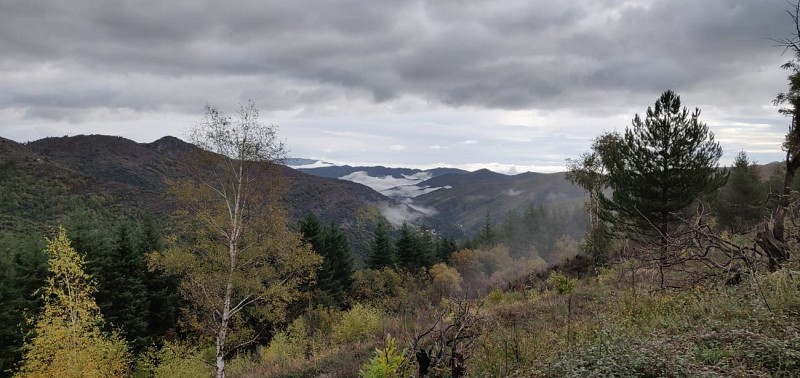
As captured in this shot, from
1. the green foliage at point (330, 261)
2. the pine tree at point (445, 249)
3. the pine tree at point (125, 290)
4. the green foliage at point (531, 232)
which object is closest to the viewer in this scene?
the pine tree at point (125, 290)

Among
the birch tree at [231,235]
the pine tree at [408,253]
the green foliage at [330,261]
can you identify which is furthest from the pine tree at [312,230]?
the birch tree at [231,235]

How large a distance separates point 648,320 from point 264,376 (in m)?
10.3

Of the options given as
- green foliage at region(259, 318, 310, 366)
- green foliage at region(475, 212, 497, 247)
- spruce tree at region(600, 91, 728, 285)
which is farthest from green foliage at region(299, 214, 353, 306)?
green foliage at region(475, 212, 497, 247)

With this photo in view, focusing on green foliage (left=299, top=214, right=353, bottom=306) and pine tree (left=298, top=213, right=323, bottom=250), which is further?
pine tree (left=298, top=213, right=323, bottom=250)

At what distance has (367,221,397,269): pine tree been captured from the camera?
52594 millimetres

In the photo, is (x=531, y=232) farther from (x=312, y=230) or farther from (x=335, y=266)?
(x=312, y=230)

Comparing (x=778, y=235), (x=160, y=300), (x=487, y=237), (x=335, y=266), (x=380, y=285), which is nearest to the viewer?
(x=778, y=235)

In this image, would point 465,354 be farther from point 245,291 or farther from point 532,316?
point 245,291

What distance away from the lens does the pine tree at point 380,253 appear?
52.6 m

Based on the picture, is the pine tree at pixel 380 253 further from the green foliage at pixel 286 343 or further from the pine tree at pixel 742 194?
the pine tree at pixel 742 194

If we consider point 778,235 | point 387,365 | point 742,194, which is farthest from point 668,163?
point 742,194

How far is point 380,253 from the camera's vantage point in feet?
174

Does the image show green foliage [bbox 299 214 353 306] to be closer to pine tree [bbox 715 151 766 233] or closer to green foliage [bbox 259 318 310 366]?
green foliage [bbox 259 318 310 366]

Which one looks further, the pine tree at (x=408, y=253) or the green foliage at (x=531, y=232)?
the green foliage at (x=531, y=232)
